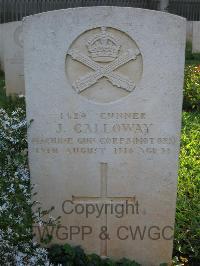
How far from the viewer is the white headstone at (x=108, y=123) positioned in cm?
287

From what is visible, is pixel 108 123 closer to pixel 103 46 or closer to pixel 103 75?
pixel 103 75

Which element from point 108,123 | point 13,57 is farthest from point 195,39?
point 108,123

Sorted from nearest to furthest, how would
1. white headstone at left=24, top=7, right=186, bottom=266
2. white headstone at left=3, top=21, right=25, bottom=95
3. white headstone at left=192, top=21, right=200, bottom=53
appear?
white headstone at left=24, top=7, right=186, bottom=266 < white headstone at left=3, top=21, right=25, bottom=95 < white headstone at left=192, top=21, right=200, bottom=53

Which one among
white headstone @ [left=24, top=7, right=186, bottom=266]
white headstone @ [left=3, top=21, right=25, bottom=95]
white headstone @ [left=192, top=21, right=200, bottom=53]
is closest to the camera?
white headstone @ [left=24, top=7, right=186, bottom=266]

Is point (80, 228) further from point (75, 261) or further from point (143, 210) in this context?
point (143, 210)

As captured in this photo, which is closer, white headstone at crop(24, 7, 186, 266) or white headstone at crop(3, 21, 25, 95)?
white headstone at crop(24, 7, 186, 266)

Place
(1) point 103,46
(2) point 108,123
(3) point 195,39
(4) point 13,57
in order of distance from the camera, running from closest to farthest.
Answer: (1) point 103,46 → (2) point 108,123 → (4) point 13,57 → (3) point 195,39

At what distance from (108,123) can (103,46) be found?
0.46m

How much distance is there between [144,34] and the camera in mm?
2861

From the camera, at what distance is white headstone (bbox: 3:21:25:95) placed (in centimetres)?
784

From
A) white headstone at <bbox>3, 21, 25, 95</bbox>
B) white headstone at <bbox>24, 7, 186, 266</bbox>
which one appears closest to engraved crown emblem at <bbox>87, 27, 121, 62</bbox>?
white headstone at <bbox>24, 7, 186, 266</bbox>

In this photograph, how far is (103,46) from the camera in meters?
2.90

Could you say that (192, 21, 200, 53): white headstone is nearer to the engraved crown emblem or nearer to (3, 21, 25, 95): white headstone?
(3, 21, 25, 95): white headstone

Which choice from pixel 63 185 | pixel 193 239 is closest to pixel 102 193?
pixel 63 185
